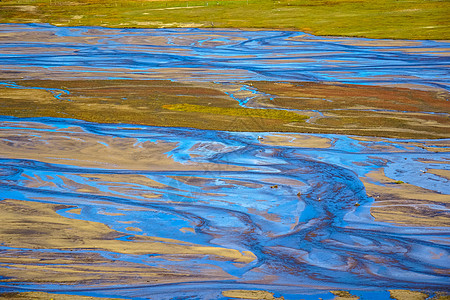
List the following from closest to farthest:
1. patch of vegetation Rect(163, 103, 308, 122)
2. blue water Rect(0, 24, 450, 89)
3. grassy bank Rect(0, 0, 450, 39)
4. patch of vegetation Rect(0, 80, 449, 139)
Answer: patch of vegetation Rect(0, 80, 449, 139), patch of vegetation Rect(163, 103, 308, 122), blue water Rect(0, 24, 450, 89), grassy bank Rect(0, 0, 450, 39)

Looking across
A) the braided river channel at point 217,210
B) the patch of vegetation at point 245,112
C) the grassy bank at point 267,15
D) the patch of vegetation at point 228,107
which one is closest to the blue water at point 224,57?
the patch of vegetation at point 228,107

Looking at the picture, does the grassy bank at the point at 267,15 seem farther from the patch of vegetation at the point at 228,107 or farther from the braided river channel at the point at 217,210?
the braided river channel at the point at 217,210

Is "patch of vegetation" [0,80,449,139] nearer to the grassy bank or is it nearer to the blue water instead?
the blue water

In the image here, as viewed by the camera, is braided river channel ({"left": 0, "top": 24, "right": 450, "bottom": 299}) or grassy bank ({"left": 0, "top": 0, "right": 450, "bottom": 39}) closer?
braided river channel ({"left": 0, "top": 24, "right": 450, "bottom": 299})

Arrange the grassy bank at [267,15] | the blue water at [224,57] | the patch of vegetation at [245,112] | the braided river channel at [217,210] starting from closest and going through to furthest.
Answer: the braided river channel at [217,210] → the patch of vegetation at [245,112] → the blue water at [224,57] → the grassy bank at [267,15]

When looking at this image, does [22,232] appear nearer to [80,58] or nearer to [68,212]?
[68,212]

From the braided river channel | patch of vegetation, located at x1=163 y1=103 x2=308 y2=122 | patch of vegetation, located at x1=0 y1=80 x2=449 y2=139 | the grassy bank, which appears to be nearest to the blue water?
patch of vegetation, located at x1=0 y1=80 x2=449 y2=139
